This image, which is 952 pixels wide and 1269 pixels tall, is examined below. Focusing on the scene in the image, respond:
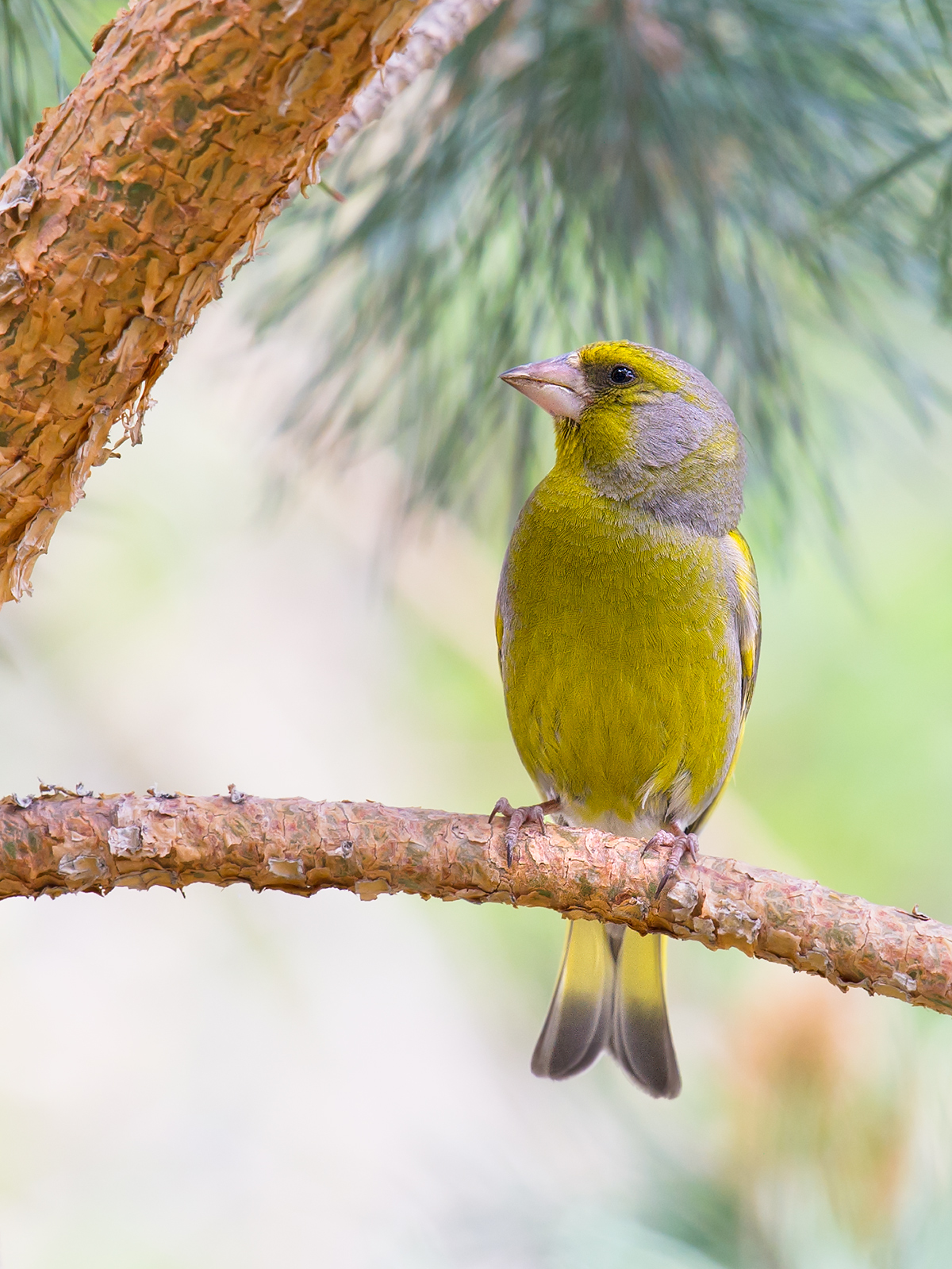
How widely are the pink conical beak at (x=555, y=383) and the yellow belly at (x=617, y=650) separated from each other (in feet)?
0.55

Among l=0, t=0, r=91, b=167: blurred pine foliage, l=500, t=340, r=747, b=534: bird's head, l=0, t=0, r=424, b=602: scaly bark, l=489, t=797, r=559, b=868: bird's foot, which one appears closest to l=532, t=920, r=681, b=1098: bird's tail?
l=489, t=797, r=559, b=868: bird's foot

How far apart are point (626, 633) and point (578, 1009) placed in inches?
32.9

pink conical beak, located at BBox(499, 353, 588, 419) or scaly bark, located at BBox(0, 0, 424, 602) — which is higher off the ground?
pink conical beak, located at BBox(499, 353, 588, 419)

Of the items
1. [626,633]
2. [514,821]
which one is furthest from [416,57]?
[514,821]

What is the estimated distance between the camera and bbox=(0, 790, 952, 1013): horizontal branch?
1.60m

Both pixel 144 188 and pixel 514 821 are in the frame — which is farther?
pixel 514 821

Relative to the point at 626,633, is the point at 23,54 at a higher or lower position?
higher

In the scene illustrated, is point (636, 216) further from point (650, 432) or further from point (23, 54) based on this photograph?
point (23, 54)

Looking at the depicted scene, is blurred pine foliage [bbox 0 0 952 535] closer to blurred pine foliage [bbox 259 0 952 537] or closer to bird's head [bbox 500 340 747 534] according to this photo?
blurred pine foliage [bbox 259 0 952 537]

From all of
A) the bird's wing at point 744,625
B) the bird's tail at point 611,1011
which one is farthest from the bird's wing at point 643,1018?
the bird's wing at point 744,625

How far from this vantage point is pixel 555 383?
2643 millimetres

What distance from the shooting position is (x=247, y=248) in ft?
4.82

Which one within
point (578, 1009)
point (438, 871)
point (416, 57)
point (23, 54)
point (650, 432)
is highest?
point (650, 432)

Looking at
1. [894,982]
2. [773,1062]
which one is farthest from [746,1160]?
[894,982]
